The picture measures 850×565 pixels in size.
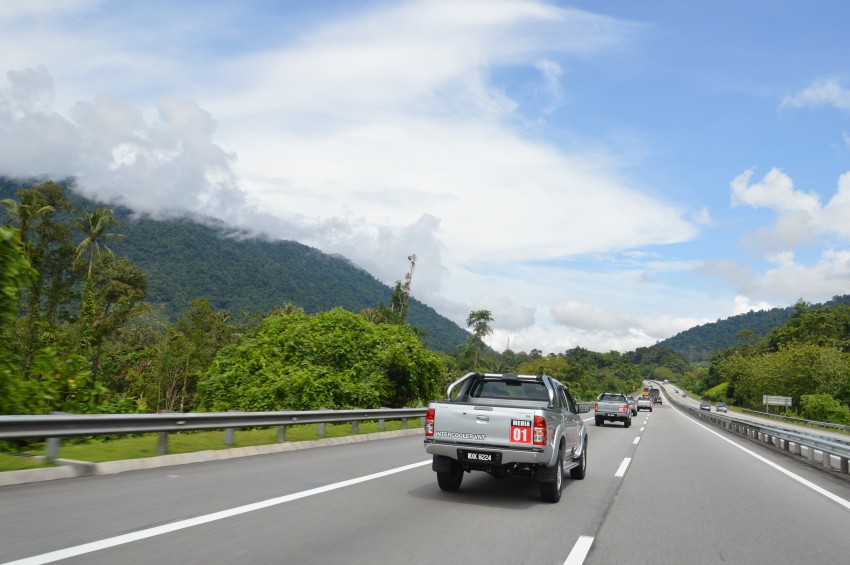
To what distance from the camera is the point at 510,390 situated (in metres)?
10.5

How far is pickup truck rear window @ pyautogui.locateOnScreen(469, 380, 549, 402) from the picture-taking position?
1026cm

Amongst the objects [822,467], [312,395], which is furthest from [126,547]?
[312,395]

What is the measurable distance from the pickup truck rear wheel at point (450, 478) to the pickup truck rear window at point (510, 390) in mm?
1456

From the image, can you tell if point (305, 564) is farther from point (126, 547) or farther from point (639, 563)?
point (639, 563)

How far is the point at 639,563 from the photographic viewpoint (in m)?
5.80

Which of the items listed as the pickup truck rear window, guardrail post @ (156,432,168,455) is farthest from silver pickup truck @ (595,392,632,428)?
guardrail post @ (156,432,168,455)

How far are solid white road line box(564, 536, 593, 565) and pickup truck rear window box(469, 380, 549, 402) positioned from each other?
11.9 ft

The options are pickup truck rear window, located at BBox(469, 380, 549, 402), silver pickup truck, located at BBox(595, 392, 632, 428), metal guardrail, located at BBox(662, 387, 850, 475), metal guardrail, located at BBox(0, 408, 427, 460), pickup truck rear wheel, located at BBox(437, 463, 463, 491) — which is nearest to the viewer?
metal guardrail, located at BBox(0, 408, 427, 460)

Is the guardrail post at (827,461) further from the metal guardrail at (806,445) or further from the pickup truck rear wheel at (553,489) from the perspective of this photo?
the pickup truck rear wheel at (553,489)

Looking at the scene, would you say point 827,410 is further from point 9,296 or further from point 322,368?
point 9,296

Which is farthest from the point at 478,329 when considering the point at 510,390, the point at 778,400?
the point at 510,390

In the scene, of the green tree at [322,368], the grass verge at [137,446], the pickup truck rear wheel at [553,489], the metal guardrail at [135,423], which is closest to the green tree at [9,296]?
the grass verge at [137,446]

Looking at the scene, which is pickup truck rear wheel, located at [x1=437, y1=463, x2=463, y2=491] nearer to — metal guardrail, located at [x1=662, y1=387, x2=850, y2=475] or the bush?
metal guardrail, located at [x1=662, y1=387, x2=850, y2=475]

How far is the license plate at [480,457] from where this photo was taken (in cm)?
820
